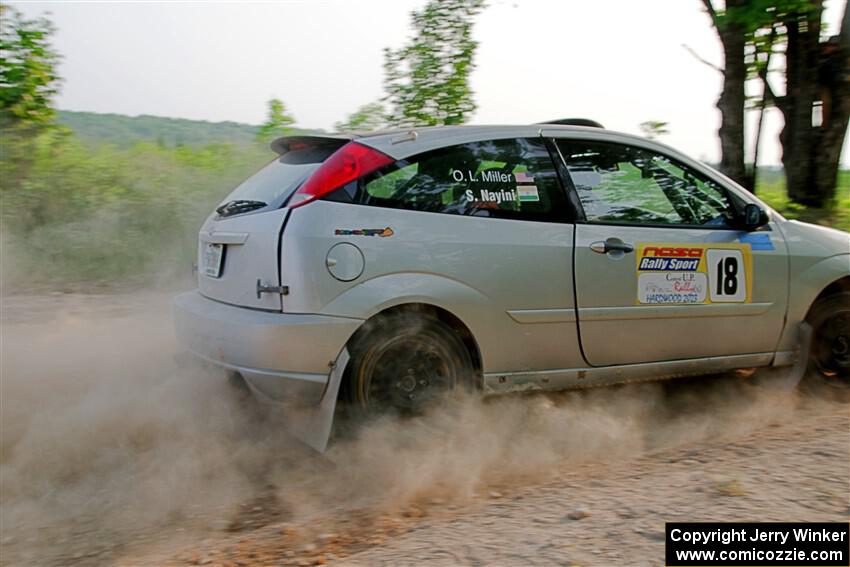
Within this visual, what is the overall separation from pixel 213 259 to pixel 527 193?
68.7 inches

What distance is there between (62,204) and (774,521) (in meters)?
7.79

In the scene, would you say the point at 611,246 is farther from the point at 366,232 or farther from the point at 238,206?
the point at 238,206

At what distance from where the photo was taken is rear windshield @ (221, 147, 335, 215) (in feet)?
12.9

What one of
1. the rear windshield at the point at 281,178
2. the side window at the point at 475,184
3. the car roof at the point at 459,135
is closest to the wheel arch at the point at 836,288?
the car roof at the point at 459,135

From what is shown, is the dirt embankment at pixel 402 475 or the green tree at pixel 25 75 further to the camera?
the green tree at pixel 25 75

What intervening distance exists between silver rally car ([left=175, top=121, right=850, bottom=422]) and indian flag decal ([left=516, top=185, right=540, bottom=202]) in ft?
0.04

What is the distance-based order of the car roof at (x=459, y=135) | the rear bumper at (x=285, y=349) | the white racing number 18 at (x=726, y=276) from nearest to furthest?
the rear bumper at (x=285, y=349), the car roof at (x=459, y=135), the white racing number 18 at (x=726, y=276)

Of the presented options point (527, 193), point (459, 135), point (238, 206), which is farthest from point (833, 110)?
point (238, 206)

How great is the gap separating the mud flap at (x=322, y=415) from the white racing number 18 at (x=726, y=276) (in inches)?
90.1

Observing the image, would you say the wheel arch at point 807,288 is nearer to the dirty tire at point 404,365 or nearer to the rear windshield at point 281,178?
A: the dirty tire at point 404,365

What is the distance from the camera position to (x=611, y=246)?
4340mm

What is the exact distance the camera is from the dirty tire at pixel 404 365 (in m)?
3.82

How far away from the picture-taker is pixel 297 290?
3645 millimetres

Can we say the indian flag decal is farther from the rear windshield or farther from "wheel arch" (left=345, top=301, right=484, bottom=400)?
the rear windshield
